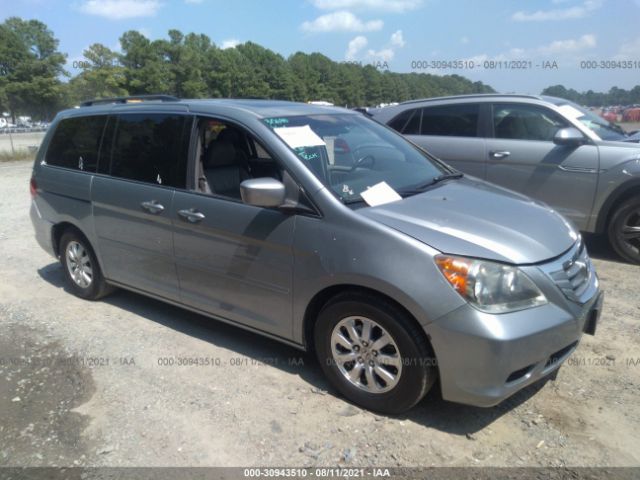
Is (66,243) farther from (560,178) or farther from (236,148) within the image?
(560,178)

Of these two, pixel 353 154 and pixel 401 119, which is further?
pixel 401 119

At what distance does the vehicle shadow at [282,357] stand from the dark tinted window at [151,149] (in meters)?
1.27

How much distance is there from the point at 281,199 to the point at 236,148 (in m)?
1.15

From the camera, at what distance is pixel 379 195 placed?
3.31 meters

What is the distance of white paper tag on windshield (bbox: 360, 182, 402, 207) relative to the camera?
323 cm

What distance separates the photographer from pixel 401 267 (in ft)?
9.20

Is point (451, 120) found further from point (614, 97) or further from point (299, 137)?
point (614, 97)

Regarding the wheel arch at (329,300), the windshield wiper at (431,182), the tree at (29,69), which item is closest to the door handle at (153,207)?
the wheel arch at (329,300)

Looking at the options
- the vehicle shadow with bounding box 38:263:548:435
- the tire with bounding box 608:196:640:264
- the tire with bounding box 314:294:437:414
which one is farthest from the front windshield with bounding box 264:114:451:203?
the tire with bounding box 608:196:640:264

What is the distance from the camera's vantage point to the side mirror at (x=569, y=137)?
5.74 meters

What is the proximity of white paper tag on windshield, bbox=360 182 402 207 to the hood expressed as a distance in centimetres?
6

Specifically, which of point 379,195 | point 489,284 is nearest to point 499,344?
point 489,284

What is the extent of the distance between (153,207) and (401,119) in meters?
4.27

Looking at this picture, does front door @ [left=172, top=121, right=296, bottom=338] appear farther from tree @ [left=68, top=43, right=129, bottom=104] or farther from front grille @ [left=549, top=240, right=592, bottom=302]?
tree @ [left=68, top=43, right=129, bottom=104]
